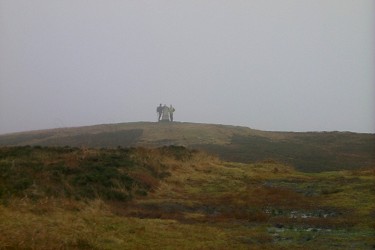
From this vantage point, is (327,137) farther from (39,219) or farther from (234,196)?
(39,219)

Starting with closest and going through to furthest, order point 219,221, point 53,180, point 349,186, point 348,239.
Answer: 1. point 348,239
2. point 219,221
3. point 53,180
4. point 349,186

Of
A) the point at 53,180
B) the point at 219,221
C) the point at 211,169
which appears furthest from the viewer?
the point at 211,169

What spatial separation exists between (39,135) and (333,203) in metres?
58.7

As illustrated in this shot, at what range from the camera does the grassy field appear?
46.5 ft

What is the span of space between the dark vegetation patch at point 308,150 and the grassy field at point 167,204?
10016 mm

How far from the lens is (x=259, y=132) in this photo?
7431 cm

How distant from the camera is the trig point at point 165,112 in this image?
81.5 m

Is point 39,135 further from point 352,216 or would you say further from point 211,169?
point 352,216

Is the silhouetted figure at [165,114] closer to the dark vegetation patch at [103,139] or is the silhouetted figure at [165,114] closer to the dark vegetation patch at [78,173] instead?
the dark vegetation patch at [103,139]

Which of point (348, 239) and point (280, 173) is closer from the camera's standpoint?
point (348, 239)

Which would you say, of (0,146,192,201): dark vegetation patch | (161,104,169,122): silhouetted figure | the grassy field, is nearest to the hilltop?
(161,104,169,122): silhouetted figure

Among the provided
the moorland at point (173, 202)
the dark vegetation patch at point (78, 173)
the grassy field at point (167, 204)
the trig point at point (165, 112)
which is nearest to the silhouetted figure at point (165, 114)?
the trig point at point (165, 112)

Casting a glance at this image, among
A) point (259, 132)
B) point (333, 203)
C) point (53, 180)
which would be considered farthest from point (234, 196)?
point (259, 132)

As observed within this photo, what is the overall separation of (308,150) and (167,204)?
121 feet
